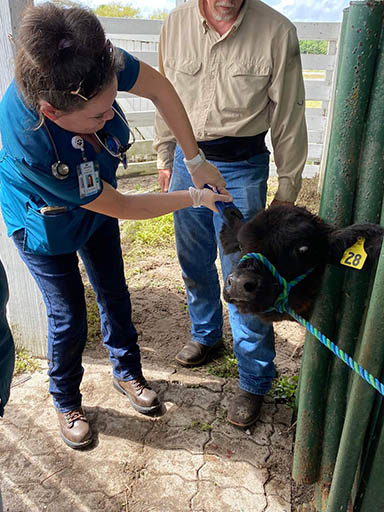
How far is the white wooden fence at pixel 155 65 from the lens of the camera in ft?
22.6

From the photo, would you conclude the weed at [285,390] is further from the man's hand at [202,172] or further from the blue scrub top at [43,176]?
the blue scrub top at [43,176]

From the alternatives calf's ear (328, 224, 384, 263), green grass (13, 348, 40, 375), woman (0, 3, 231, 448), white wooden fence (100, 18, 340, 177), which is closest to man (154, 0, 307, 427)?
woman (0, 3, 231, 448)

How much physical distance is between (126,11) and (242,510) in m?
15.5

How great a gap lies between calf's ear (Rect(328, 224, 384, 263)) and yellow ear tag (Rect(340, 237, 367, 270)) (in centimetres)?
1

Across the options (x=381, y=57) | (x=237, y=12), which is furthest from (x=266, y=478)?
(x=237, y=12)

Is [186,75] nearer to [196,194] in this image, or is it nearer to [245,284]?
[196,194]

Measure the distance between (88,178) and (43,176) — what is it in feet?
0.64

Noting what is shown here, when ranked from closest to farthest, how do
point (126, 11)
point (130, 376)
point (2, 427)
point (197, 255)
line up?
point (2, 427) < point (130, 376) < point (197, 255) < point (126, 11)

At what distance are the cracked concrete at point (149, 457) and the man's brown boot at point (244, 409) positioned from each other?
0.08 meters

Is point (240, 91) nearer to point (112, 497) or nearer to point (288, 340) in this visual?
point (288, 340)

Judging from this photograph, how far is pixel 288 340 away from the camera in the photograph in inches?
153

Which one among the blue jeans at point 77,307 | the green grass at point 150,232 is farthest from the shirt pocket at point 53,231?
the green grass at point 150,232

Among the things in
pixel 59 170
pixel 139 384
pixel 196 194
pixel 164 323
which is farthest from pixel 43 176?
pixel 164 323

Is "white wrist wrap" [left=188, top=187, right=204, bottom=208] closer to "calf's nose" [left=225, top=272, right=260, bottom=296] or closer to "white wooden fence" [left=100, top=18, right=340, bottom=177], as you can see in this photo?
"calf's nose" [left=225, top=272, right=260, bottom=296]
